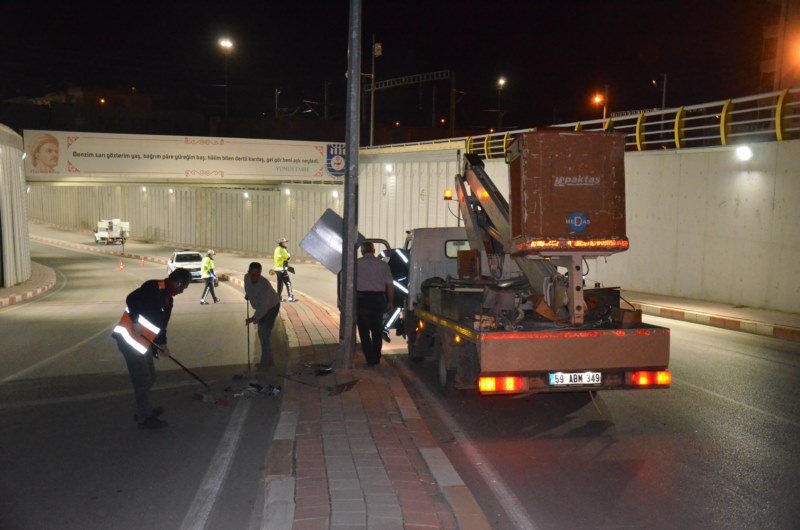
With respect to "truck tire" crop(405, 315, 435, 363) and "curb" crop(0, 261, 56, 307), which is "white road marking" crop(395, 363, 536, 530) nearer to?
"truck tire" crop(405, 315, 435, 363)

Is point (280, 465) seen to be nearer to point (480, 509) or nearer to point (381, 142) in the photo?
point (480, 509)

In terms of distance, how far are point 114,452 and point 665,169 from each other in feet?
55.4

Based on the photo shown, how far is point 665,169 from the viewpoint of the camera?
19.7 meters

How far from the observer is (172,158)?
35.6 m

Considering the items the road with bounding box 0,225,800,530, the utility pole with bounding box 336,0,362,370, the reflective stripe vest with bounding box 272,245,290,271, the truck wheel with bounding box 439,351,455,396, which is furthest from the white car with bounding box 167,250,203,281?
the truck wheel with bounding box 439,351,455,396

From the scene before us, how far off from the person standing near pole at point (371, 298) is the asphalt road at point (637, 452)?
2.37 feet

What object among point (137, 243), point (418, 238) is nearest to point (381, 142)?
point (137, 243)

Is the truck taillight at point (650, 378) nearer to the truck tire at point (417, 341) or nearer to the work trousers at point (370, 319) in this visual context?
the truck tire at point (417, 341)

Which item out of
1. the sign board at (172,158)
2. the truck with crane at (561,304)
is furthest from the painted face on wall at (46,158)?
the truck with crane at (561,304)

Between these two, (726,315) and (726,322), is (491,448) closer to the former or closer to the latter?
(726,322)

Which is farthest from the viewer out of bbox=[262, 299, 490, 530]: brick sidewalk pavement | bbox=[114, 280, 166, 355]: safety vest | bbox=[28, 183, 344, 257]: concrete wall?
bbox=[28, 183, 344, 257]: concrete wall

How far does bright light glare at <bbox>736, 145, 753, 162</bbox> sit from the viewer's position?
16.9 m

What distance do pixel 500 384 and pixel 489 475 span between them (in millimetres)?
1221

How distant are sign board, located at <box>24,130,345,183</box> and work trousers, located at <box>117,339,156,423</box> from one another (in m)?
29.3
